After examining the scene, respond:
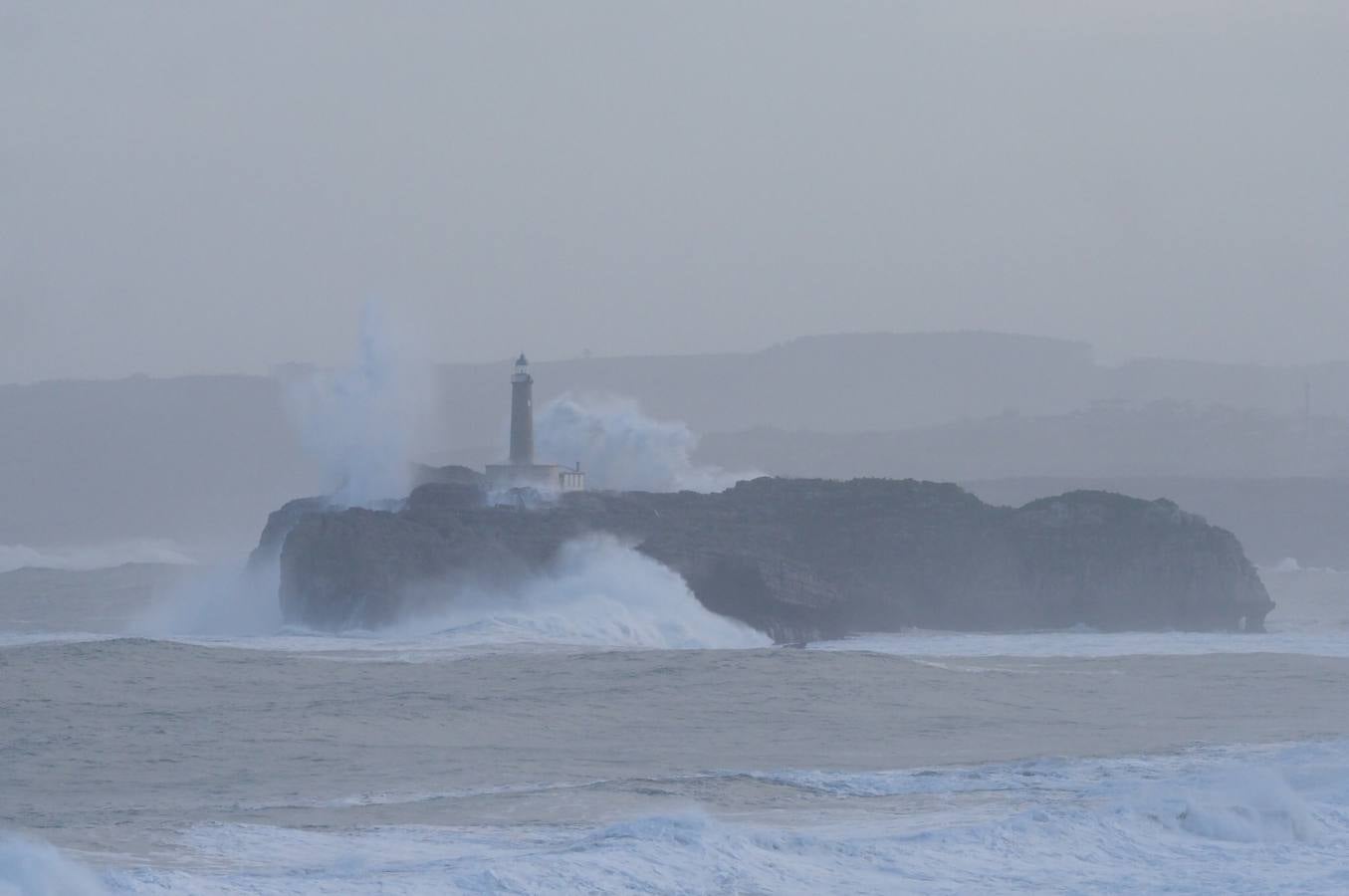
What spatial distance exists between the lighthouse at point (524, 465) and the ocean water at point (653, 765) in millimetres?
10860

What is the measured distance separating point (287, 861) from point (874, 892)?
165 inches

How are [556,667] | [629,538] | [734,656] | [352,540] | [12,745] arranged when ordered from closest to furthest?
[12,745] → [556,667] → [734,656] → [352,540] → [629,538]

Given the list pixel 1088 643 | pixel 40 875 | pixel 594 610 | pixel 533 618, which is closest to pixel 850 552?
pixel 1088 643

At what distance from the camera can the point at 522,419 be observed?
5300 cm

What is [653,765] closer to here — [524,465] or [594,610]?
[594,610]

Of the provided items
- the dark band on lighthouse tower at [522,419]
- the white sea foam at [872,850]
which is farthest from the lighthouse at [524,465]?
the white sea foam at [872,850]

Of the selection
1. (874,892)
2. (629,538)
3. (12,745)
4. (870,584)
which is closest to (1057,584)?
(870,584)

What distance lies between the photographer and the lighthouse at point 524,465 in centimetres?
5144

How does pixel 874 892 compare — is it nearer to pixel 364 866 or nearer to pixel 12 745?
pixel 364 866

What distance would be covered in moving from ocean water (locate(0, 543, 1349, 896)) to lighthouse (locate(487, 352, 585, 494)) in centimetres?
1086

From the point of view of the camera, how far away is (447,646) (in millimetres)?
36750

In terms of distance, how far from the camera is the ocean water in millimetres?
15180

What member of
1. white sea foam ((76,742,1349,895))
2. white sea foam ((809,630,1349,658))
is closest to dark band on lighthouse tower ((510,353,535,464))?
white sea foam ((809,630,1349,658))

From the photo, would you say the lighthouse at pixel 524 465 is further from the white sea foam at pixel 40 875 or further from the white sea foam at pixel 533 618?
the white sea foam at pixel 40 875
